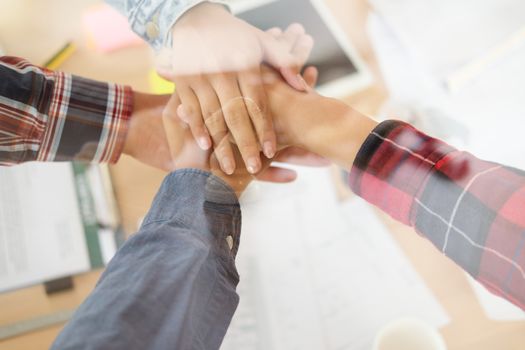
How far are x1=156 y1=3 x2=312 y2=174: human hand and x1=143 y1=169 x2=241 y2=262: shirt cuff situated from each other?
4 cm

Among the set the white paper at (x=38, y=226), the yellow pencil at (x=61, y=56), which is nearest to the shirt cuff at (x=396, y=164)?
the white paper at (x=38, y=226)

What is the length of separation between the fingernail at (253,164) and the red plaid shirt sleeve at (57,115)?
166mm

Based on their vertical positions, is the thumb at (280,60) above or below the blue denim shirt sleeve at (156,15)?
below

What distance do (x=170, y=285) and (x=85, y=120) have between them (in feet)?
0.91

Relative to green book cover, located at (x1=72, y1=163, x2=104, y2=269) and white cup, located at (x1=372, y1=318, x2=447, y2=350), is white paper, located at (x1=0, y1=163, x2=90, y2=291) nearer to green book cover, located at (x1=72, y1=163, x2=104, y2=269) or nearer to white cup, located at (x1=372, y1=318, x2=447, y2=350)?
green book cover, located at (x1=72, y1=163, x2=104, y2=269)

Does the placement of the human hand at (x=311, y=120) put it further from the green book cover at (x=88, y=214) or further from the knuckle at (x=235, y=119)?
the green book cover at (x=88, y=214)

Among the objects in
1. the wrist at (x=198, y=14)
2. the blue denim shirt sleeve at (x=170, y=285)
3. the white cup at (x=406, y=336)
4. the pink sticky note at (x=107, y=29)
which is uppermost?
the wrist at (x=198, y=14)

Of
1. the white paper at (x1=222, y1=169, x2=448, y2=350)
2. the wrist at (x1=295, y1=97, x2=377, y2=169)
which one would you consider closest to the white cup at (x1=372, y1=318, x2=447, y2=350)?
the white paper at (x1=222, y1=169, x2=448, y2=350)

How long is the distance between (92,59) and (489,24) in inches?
21.7

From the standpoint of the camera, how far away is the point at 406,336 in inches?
19.3

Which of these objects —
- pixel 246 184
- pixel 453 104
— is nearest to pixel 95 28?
pixel 246 184

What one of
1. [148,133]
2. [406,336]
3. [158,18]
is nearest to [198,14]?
[158,18]

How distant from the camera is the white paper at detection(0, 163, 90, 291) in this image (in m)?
0.58

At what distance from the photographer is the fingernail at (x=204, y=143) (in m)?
0.50
